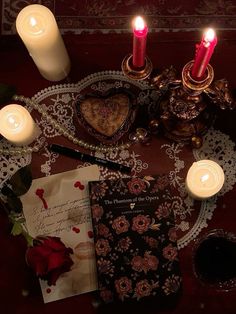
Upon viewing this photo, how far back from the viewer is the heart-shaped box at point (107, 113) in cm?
88

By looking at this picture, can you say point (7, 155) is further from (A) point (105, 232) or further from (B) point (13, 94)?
(A) point (105, 232)

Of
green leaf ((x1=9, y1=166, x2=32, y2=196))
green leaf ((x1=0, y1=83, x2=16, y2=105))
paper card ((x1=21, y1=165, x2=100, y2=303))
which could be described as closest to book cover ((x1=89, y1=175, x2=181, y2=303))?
paper card ((x1=21, y1=165, x2=100, y2=303))

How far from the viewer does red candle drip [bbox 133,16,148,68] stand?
629mm

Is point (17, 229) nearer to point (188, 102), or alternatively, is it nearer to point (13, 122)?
point (13, 122)

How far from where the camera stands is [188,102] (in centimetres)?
80

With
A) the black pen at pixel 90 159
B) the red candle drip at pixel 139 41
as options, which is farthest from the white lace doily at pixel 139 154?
the red candle drip at pixel 139 41

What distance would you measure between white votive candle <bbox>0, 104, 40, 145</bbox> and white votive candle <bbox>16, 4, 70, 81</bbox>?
0.11 metres

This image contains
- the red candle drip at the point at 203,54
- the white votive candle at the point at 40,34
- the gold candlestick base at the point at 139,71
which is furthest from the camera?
the white votive candle at the point at 40,34

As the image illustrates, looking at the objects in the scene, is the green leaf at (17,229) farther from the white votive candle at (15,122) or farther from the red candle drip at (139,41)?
the red candle drip at (139,41)

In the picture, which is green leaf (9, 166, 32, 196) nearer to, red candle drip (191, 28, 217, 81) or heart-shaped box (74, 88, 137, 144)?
heart-shaped box (74, 88, 137, 144)

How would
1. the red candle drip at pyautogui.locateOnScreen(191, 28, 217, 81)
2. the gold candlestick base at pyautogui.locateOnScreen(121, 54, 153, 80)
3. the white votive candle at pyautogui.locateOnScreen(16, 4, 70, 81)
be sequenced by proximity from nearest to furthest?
the red candle drip at pyautogui.locateOnScreen(191, 28, 217, 81), the gold candlestick base at pyautogui.locateOnScreen(121, 54, 153, 80), the white votive candle at pyautogui.locateOnScreen(16, 4, 70, 81)

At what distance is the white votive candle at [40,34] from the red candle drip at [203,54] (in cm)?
30

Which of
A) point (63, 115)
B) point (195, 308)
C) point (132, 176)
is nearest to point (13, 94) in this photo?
point (63, 115)

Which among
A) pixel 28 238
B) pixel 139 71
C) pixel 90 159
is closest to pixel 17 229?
pixel 28 238
